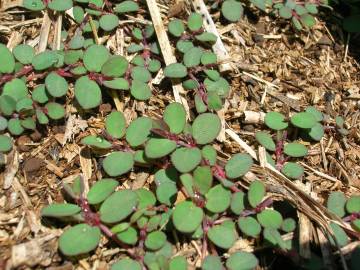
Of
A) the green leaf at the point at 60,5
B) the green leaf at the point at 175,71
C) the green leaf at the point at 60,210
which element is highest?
the green leaf at the point at 60,5

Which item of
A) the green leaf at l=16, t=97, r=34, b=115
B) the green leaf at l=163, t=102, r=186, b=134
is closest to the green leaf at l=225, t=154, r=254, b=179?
the green leaf at l=163, t=102, r=186, b=134

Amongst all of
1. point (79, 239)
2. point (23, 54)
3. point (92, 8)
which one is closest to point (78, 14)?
point (92, 8)

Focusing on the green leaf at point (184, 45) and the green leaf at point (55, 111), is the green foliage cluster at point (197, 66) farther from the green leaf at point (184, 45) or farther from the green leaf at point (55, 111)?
the green leaf at point (55, 111)

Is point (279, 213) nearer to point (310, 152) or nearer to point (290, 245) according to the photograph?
point (290, 245)

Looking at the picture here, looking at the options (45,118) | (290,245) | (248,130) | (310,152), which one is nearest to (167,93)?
(248,130)

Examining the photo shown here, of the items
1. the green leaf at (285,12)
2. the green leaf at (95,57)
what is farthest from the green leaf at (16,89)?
the green leaf at (285,12)
